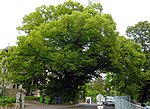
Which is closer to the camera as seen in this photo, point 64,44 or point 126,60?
point 64,44

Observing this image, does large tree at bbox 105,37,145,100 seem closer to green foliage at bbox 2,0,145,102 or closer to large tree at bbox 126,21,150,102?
green foliage at bbox 2,0,145,102

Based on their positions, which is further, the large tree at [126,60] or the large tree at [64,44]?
the large tree at [126,60]

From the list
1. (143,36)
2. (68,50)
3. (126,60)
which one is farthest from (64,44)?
(143,36)

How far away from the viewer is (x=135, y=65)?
35.3m

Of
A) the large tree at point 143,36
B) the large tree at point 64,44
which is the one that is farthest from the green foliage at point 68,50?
the large tree at point 143,36

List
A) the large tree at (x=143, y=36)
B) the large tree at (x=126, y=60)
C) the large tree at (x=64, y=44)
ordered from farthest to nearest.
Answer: the large tree at (x=143, y=36) < the large tree at (x=126, y=60) < the large tree at (x=64, y=44)

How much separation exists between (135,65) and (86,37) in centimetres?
809

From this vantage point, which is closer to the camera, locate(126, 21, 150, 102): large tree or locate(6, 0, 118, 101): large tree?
locate(6, 0, 118, 101): large tree

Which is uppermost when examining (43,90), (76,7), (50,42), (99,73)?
(76,7)

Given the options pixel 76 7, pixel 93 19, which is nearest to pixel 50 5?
pixel 76 7

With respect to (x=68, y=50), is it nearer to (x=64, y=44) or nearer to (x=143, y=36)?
(x=64, y=44)

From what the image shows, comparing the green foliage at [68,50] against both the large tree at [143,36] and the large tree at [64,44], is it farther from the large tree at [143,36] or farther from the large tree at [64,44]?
the large tree at [143,36]

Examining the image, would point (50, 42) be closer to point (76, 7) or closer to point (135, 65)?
point (76, 7)

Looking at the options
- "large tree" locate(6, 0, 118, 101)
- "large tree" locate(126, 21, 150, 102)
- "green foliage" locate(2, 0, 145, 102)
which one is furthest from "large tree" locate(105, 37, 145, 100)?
"large tree" locate(126, 21, 150, 102)
